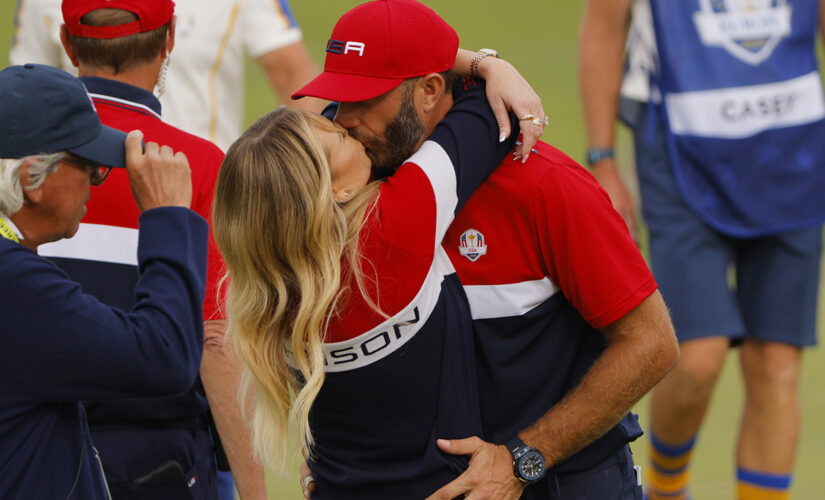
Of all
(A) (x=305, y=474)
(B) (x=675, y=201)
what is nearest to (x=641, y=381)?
(A) (x=305, y=474)

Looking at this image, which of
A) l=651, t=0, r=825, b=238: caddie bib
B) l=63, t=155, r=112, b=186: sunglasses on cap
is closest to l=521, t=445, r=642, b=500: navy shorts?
l=63, t=155, r=112, b=186: sunglasses on cap

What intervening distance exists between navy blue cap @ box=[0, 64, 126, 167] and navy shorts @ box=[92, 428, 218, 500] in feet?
2.81

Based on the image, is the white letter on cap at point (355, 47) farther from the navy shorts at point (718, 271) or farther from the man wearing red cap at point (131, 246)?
the navy shorts at point (718, 271)

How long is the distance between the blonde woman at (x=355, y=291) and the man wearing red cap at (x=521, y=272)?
0.05 metres

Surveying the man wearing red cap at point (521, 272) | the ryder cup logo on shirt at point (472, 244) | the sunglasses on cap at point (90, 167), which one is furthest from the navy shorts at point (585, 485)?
the sunglasses on cap at point (90, 167)

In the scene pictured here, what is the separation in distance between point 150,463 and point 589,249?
49.6 inches

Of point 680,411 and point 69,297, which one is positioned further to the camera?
point 680,411

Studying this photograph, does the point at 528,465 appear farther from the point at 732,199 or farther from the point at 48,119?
→ the point at 732,199

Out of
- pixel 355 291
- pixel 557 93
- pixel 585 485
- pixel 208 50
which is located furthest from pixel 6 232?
pixel 557 93

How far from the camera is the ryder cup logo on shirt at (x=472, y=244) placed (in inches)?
111

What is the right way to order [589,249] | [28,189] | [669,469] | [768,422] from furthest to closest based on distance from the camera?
[669,469], [768,422], [589,249], [28,189]

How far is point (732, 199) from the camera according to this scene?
15.1ft

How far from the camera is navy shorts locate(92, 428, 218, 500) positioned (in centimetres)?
312

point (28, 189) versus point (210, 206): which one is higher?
point (28, 189)
